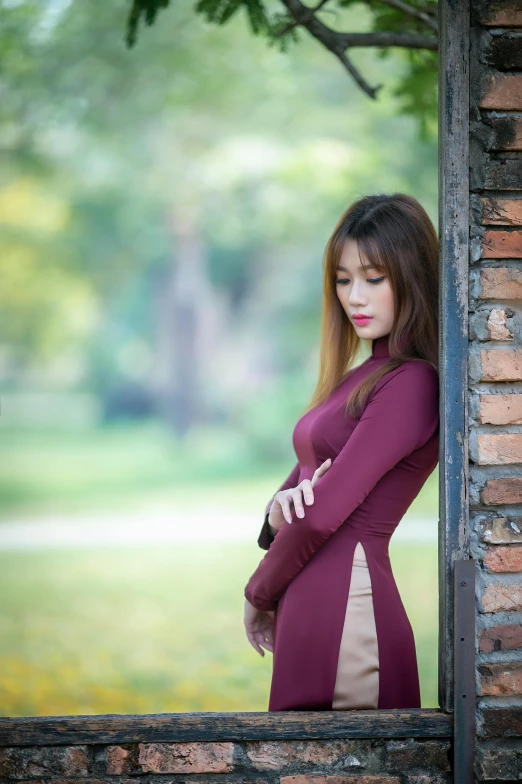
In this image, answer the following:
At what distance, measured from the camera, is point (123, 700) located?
5641mm

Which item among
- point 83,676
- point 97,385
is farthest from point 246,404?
point 83,676

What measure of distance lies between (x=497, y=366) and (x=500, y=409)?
10 cm

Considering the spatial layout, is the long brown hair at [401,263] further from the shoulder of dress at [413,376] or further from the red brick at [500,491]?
the red brick at [500,491]

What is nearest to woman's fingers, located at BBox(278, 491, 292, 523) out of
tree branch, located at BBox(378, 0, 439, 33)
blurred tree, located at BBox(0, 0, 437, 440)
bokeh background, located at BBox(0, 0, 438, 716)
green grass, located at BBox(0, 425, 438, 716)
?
tree branch, located at BBox(378, 0, 439, 33)

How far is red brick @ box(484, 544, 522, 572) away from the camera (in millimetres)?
2066

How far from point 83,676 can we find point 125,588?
138 inches

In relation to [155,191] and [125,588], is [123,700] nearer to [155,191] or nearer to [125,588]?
[125,588]

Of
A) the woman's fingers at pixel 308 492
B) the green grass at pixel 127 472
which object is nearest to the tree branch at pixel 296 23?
the woman's fingers at pixel 308 492

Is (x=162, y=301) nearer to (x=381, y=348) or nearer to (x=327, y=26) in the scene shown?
(x=327, y=26)

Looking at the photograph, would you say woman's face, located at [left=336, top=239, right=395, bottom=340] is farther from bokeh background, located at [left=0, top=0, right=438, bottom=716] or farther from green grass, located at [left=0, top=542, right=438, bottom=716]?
bokeh background, located at [left=0, top=0, right=438, bottom=716]

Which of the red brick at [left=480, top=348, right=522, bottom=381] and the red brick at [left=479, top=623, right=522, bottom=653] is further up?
the red brick at [left=480, top=348, right=522, bottom=381]

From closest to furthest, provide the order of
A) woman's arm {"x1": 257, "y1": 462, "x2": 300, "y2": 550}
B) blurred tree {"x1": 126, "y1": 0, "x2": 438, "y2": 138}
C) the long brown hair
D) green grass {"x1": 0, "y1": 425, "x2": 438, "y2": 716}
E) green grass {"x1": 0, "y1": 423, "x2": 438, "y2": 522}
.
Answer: the long brown hair
woman's arm {"x1": 257, "y1": 462, "x2": 300, "y2": 550}
blurred tree {"x1": 126, "y1": 0, "x2": 438, "y2": 138}
green grass {"x1": 0, "y1": 425, "x2": 438, "y2": 716}
green grass {"x1": 0, "y1": 423, "x2": 438, "y2": 522}

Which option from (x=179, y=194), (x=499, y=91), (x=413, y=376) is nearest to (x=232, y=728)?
(x=413, y=376)

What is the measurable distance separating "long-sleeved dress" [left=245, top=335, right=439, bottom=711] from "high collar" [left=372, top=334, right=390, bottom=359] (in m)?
0.15
